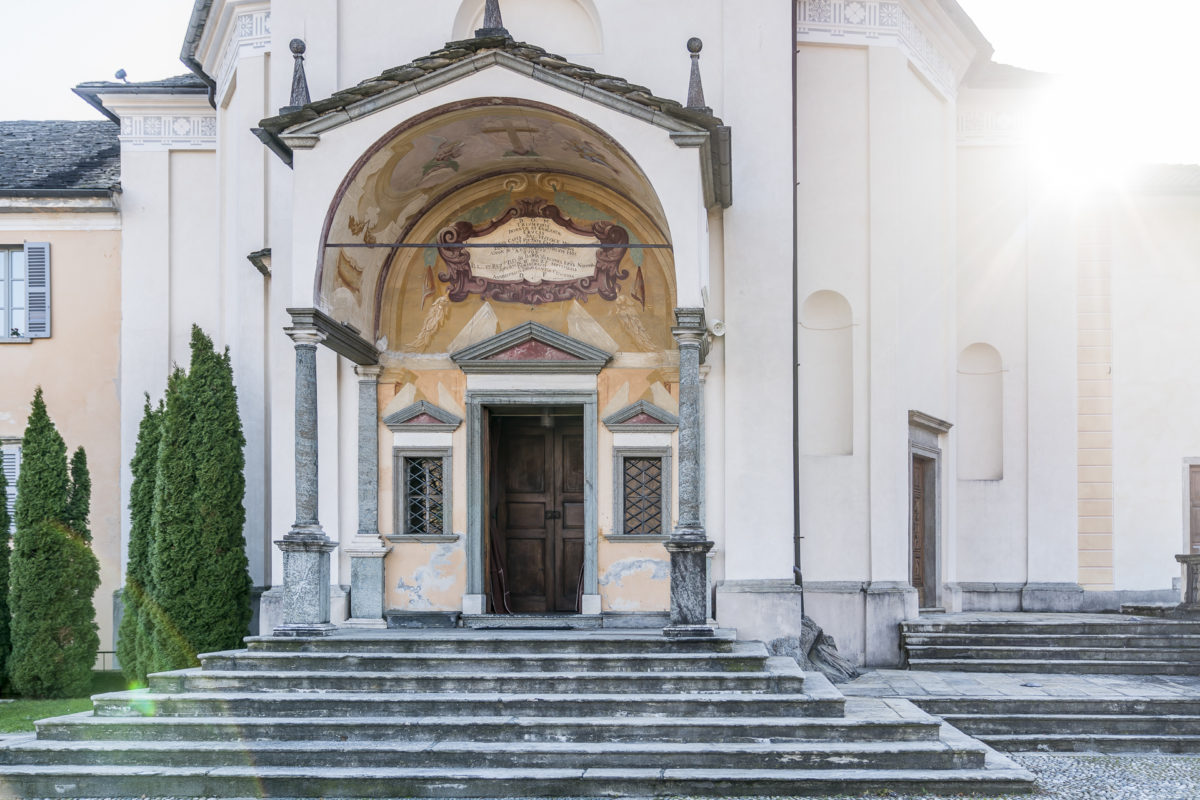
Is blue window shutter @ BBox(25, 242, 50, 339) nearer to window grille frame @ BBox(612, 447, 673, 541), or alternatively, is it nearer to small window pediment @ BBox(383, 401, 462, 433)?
small window pediment @ BBox(383, 401, 462, 433)

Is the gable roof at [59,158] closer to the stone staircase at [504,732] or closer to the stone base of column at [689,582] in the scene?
the stone staircase at [504,732]

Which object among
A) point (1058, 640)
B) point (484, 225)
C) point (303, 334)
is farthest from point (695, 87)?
point (1058, 640)

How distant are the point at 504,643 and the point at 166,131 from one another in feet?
31.1

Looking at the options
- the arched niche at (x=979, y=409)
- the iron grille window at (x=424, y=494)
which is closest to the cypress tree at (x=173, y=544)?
the iron grille window at (x=424, y=494)

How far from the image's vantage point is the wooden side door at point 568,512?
13258mm

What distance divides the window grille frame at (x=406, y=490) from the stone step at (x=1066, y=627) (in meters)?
5.08

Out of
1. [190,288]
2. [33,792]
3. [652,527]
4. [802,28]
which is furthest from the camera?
[190,288]

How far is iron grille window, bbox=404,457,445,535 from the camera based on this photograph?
41.2ft

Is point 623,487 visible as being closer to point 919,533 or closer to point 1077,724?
point 919,533

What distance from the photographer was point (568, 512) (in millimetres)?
13305

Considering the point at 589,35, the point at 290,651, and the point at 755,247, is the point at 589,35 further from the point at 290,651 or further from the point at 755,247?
the point at 290,651

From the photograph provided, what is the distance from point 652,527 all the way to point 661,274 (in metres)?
2.68

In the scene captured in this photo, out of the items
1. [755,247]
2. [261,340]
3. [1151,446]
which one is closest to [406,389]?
[261,340]

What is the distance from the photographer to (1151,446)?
52.7 feet
